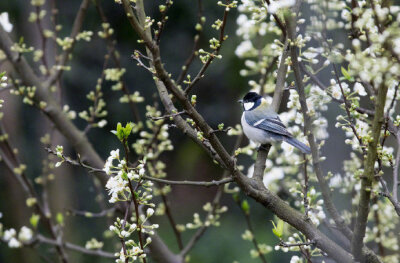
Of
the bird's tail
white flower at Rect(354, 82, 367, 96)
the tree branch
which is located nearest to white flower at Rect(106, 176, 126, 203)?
the tree branch

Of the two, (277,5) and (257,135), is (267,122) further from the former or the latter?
(277,5)

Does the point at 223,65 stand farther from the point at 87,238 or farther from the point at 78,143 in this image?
Answer: the point at 78,143

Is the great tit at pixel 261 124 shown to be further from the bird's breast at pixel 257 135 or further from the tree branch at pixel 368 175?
the tree branch at pixel 368 175

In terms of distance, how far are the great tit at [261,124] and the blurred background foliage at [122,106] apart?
10.0ft

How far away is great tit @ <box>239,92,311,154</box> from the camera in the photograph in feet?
9.49

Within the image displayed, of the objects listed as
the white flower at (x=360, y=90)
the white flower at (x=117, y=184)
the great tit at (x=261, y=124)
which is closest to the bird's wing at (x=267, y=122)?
the great tit at (x=261, y=124)

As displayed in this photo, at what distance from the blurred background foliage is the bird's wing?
309 cm

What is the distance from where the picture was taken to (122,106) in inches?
273

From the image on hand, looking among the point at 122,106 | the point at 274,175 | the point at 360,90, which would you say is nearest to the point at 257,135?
the point at 274,175

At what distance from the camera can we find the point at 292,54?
1470mm

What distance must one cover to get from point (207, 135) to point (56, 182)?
4488mm

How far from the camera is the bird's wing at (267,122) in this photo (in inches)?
116

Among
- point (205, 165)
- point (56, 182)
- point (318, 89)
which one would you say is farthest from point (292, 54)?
point (205, 165)

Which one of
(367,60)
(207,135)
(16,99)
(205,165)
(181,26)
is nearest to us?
(367,60)
